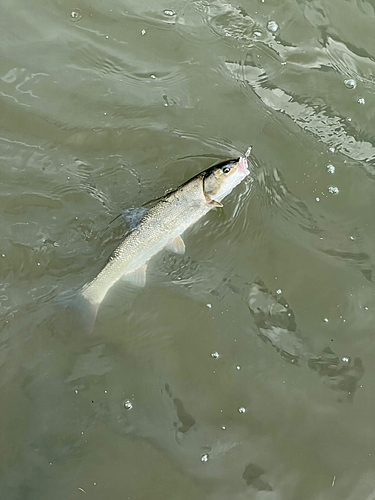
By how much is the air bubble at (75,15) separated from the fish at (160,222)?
70.4 inches

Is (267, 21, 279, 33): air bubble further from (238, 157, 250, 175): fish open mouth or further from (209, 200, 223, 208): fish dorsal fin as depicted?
(209, 200, 223, 208): fish dorsal fin

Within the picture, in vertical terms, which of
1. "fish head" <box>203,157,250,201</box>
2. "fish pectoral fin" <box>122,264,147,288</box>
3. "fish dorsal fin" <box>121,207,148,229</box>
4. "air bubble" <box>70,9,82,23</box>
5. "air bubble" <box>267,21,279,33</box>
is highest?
"air bubble" <box>267,21,279,33</box>

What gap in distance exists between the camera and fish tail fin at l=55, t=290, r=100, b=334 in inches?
130

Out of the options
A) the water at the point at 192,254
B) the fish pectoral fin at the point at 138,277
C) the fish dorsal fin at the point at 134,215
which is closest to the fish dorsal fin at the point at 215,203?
the water at the point at 192,254

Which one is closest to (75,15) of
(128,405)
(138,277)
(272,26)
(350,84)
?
(272,26)

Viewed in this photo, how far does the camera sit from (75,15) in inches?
146

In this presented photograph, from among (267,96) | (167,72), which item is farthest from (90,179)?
(267,96)

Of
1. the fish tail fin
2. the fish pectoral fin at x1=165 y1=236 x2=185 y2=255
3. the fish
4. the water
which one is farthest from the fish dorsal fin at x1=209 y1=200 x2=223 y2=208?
the fish tail fin

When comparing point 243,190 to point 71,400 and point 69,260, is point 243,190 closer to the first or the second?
point 69,260

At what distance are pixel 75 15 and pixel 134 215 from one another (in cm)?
188

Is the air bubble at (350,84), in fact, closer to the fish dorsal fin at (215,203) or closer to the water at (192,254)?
the water at (192,254)

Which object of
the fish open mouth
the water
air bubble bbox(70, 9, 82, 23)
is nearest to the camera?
the fish open mouth

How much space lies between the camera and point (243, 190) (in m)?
3.60

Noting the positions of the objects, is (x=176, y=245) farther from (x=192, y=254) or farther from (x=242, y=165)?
(x=242, y=165)
